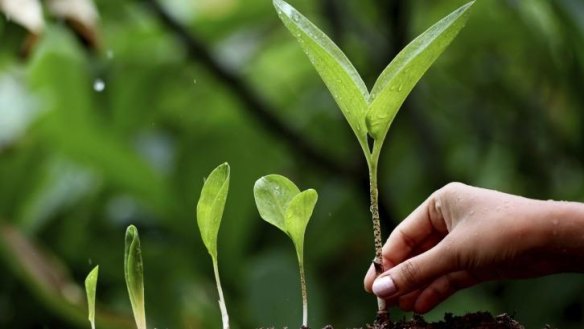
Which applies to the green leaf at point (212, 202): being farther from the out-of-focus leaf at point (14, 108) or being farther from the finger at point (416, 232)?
the out-of-focus leaf at point (14, 108)

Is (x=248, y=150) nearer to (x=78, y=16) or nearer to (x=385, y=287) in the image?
(x=78, y=16)

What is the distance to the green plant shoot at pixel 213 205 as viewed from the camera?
38cm

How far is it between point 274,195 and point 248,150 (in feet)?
2.08

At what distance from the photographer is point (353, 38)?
1247mm

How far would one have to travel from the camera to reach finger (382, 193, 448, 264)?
0.41m

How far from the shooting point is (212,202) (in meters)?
0.39

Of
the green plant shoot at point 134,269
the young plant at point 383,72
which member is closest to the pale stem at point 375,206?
the young plant at point 383,72

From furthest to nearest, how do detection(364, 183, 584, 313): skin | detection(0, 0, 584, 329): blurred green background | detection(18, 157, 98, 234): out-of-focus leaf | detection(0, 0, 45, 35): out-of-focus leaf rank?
detection(18, 157, 98, 234): out-of-focus leaf < detection(0, 0, 584, 329): blurred green background < detection(0, 0, 45, 35): out-of-focus leaf < detection(364, 183, 584, 313): skin

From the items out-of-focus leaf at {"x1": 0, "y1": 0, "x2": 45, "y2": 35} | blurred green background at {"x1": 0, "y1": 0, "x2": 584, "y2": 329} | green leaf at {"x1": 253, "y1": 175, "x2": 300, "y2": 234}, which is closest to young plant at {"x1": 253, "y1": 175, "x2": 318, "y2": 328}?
green leaf at {"x1": 253, "y1": 175, "x2": 300, "y2": 234}

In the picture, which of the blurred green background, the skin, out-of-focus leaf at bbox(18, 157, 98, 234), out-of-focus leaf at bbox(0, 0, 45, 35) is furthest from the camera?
out-of-focus leaf at bbox(18, 157, 98, 234)

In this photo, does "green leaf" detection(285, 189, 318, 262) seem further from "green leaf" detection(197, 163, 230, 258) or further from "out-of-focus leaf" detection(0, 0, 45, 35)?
"out-of-focus leaf" detection(0, 0, 45, 35)

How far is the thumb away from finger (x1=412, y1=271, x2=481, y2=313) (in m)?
0.03

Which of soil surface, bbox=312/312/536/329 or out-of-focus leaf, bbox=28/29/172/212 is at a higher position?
out-of-focus leaf, bbox=28/29/172/212

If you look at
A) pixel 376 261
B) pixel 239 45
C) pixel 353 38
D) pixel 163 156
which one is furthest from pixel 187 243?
pixel 376 261
